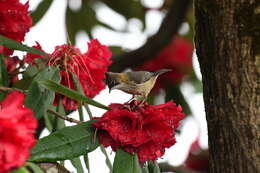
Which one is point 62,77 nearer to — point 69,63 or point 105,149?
point 69,63

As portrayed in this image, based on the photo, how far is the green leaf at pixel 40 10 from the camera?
9.62ft

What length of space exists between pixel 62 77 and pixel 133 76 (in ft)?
2.00

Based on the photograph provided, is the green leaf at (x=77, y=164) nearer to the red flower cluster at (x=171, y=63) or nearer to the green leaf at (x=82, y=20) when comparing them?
the red flower cluster at (x=171, y=63)

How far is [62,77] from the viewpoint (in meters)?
1.70

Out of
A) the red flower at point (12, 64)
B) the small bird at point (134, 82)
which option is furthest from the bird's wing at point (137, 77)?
the red flower at point (12, 64)

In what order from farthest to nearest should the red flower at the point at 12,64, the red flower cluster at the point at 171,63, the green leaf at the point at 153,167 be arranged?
the red flower cluster at the point at 171,63, the red flower at the point at 12,64, the green leaf at the point at 153,167

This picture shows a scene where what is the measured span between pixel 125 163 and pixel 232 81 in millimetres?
354

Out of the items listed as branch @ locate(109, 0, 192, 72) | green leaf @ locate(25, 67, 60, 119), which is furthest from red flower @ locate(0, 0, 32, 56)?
branch @ locate(109, 0, 192, 72)

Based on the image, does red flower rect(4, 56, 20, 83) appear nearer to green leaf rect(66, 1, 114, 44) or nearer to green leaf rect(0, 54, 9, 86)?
green leaf rect(0, 54, 9, 86)

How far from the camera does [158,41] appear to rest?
9.11 ft

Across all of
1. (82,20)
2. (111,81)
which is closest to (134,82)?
(111,81)

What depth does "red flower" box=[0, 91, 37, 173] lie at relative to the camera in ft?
2.98

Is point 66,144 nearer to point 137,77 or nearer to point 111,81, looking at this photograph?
point 137,77

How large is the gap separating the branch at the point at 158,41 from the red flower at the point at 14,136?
1.85 meters
